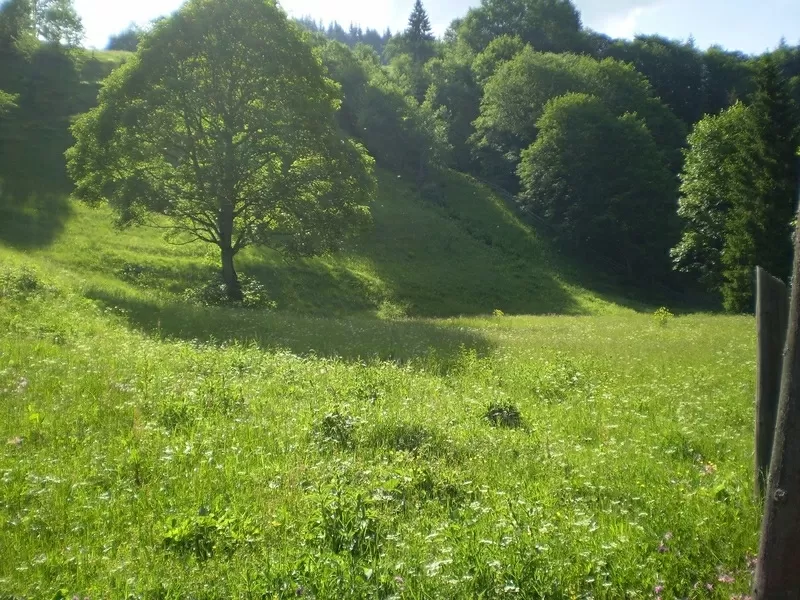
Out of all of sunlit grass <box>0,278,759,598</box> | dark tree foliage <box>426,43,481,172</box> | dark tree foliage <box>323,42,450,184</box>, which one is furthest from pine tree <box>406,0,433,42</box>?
sunlit grass <box>0,278,759,598</box>

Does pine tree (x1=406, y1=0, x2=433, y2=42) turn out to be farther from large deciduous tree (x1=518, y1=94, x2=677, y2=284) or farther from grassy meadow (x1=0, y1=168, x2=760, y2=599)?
grassy meadow (x1=0, y1=168, x2=760, y2=599)

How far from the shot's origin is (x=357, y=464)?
7465mm

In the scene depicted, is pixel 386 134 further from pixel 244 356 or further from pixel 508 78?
pixel 244 356

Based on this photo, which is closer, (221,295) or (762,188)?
(221,295)

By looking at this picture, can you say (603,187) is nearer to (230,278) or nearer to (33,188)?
(230,278)

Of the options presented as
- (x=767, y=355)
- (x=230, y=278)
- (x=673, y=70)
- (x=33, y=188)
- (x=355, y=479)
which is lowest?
(x=355, y=479)

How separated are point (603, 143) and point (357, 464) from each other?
64.2 metres

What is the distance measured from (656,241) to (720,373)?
5244 centimetres

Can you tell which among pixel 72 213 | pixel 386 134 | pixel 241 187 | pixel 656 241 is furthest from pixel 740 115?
pixel 72 213

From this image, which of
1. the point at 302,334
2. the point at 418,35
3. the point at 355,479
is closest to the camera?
the point at 355,479

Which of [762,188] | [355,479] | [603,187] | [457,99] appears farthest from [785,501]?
[457,99]

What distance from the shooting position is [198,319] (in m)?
20.0

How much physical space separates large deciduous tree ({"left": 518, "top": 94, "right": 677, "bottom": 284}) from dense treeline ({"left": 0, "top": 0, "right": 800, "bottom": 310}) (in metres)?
0.14

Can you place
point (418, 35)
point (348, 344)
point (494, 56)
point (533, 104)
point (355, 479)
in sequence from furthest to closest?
point (418, 35) < point (494, 56) < point (533, 104) < point (348, 344) < point (355, 479)
